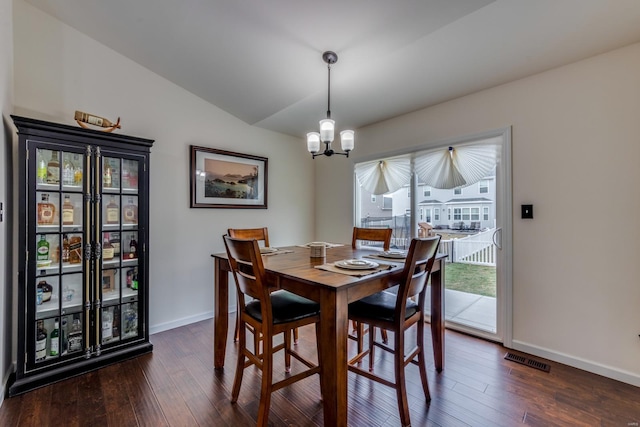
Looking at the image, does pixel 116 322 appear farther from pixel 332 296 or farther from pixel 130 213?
pixel 332 296

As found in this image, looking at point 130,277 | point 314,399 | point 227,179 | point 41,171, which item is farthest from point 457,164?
point 41,171

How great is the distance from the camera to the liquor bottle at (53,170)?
6.59 ft

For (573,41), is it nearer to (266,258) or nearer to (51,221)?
(266,258)

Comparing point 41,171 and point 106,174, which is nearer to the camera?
point 41,171

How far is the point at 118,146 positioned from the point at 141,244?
83 centimetres

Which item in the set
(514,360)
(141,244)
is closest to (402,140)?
(514,360)

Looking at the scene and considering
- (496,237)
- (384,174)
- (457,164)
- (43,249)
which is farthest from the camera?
(384,174)

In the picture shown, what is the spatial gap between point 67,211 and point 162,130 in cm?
116

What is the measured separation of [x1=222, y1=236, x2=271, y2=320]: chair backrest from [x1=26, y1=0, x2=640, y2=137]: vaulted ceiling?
158cm

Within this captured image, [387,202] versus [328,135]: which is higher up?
[328,135]

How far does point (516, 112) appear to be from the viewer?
7.89 feet

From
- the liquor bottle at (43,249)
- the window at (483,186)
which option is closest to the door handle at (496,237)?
the window at (483,186)

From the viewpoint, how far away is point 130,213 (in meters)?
2.38

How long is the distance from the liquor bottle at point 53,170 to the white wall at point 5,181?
21 cm
